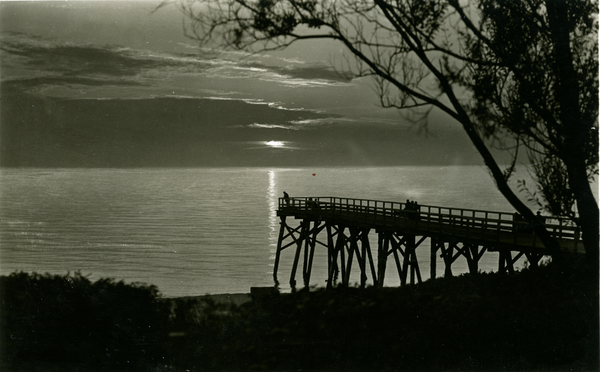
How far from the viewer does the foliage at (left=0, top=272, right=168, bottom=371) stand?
10656 millimetres

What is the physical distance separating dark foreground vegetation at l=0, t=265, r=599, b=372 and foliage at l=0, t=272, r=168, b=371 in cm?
3

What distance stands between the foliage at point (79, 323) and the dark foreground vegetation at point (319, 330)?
1.2 inches

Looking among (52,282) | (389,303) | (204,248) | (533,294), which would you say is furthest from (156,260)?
(533,294)

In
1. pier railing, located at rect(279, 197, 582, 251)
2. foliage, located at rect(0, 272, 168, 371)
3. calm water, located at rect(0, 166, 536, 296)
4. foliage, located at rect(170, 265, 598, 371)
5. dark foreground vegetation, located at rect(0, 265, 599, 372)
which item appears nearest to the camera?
foliage, located at rect(170, 265, 598, 371)

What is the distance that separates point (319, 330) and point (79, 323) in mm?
5793

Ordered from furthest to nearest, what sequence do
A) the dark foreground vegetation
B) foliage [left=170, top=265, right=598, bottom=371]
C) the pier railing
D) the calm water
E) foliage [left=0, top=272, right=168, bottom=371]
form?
the calm water
the pier railing
foliage [left=0, top=272, right=168, bottom=371]
the dark foreground vegetation
foliage [left=170, top=265, right=598, bottom=371]

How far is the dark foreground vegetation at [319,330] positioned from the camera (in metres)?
10.2

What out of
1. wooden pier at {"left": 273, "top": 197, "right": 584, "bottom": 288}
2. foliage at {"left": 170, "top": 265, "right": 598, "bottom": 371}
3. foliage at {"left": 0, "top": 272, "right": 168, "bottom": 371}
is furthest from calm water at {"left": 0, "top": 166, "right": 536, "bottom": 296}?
foliage at {"left": 170, "top": 265, "right": 598, "bottom": 371}

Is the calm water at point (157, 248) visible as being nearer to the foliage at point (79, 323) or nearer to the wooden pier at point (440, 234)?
the wooden pier at point (440, 234)

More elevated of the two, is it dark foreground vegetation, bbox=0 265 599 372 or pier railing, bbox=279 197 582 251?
pier railing, bbox=279 197 582 251

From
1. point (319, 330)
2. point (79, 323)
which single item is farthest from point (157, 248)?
point (319, 330)

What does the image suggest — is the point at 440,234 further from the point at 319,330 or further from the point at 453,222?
the point at 319,330

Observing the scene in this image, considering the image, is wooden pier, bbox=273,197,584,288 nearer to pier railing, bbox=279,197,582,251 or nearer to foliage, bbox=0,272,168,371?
pier railing, bbox=279,197,582,251

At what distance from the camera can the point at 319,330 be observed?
1235 centimetres
